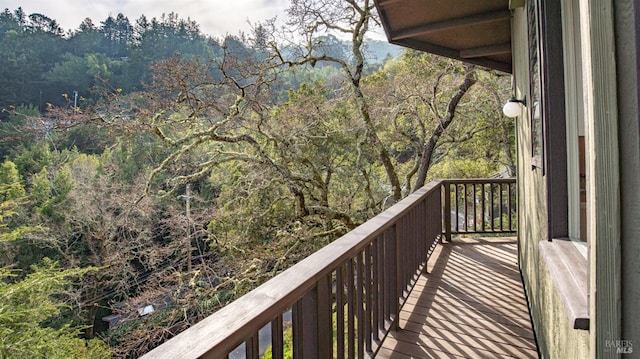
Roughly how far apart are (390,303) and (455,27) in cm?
284

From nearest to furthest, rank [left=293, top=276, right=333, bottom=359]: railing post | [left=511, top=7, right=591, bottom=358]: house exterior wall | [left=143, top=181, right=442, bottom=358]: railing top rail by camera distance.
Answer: [left=143, top=181, right=442, bottom=358]: railing top rail, [left=293, top=276, right=333, bottom=359]: railing post, [left=511, top=7, right=591, bottom=358]: house exterior wall

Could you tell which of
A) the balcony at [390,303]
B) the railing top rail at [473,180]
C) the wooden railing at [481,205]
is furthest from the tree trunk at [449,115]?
the balcony at [390,303]

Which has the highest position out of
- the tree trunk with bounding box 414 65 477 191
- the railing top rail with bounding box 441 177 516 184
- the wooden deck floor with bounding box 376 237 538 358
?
the tree trunk with bounding box 414 65 477 191

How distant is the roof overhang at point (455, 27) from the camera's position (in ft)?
11.3

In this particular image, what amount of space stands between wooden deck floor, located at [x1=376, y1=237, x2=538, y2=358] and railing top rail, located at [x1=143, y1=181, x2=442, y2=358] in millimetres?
1197

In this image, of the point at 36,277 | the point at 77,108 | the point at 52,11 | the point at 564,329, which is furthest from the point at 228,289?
the point at 52,11

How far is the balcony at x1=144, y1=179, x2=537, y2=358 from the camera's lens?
0.96 m

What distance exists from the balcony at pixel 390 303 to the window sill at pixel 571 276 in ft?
2.42

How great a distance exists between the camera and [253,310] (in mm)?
951

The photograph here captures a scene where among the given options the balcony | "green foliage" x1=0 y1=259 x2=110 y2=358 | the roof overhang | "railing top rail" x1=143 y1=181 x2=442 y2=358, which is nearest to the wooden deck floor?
the balcony

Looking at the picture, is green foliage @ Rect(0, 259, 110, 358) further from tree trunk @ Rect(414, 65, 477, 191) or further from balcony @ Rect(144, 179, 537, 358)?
tree trunk @ Rect(414, 65, 477, 191)

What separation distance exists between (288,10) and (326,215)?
15.7 feet

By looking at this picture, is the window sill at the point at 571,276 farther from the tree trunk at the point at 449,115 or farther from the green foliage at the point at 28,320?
the green foliage at the point at 28,320

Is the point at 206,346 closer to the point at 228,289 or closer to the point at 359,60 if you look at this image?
the point at 228,289
